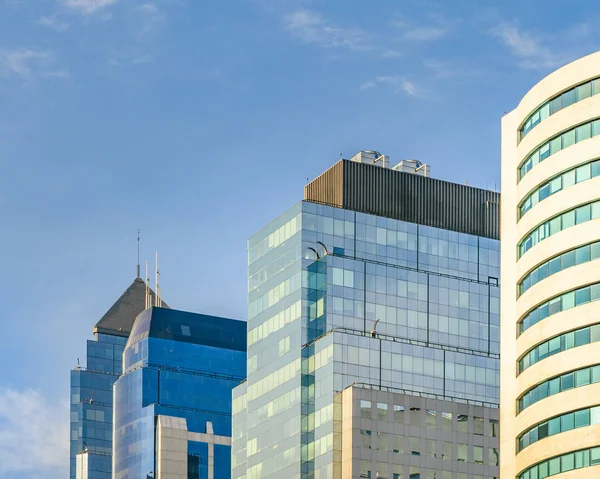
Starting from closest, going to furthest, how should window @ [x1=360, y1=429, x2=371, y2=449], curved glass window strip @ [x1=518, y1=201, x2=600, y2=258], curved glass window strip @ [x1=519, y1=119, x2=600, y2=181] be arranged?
curved glass window strip @ [x1=518, y1=201, x2=600, y2=258] < curved glass window strip @ [x1=519, y1=119, x2=600, y2=181] < window @ [x1=360, y1=429, x2=371, y2=449]

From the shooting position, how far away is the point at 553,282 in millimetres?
135000

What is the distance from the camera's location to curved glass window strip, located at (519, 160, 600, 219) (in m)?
134

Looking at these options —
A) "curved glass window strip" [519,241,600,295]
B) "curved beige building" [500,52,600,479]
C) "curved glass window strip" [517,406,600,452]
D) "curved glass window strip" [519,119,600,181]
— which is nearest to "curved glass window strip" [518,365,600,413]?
"curved beige building" [500,52,600,479]

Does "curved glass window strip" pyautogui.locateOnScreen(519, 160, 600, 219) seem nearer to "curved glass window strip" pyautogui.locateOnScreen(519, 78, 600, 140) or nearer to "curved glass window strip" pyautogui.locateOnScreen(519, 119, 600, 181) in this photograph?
"curved glass window strip" pyautogui.locateOnScreen(519, 119, 600, 181)

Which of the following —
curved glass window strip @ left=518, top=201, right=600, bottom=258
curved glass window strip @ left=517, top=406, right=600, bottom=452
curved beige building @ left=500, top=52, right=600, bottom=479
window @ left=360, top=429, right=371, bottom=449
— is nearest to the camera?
curved glass window strip @ left=517, top=406, right=600, bottom=452

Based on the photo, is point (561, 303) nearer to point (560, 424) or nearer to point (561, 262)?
point (561, 262)

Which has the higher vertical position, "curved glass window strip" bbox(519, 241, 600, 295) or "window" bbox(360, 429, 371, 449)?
"curved glass window strip" bbox(519, 241, 600, 295)

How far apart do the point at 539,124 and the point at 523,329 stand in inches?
713

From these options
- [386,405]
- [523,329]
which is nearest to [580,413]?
[523,329]

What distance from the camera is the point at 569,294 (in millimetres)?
132875

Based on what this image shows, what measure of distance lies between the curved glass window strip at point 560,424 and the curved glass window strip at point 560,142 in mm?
23548

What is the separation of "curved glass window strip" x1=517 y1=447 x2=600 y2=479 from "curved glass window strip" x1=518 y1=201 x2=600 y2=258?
1938 centimetres

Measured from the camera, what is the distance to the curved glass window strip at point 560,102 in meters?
137

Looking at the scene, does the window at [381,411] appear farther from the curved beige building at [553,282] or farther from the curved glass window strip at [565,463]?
the curved glass window strip at [565,463]
